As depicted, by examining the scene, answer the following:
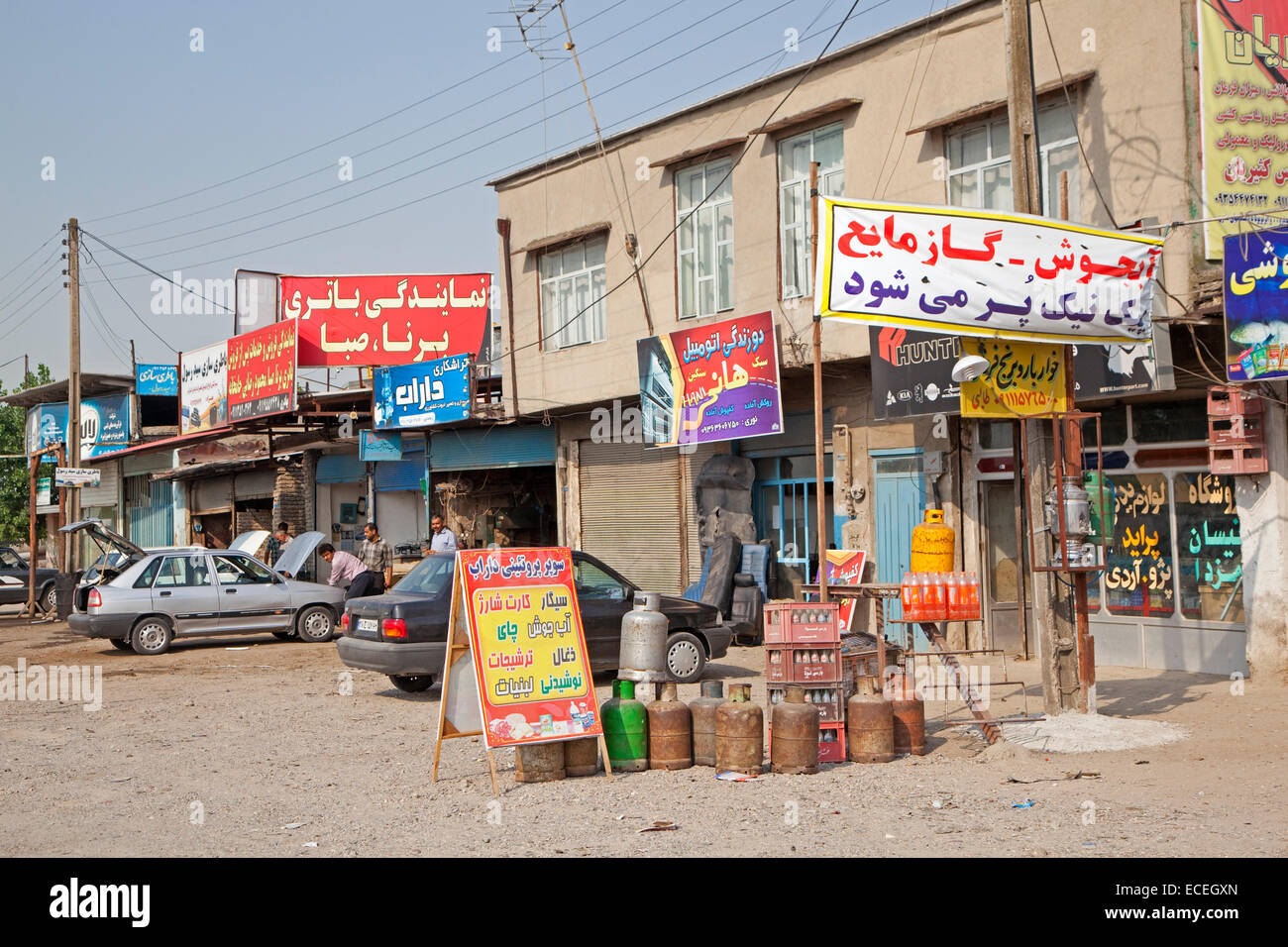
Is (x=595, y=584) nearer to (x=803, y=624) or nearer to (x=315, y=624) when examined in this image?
(x=803, y=624)

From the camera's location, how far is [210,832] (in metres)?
7.05

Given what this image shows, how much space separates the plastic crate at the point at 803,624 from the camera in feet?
28.7

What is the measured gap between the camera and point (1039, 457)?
9898 mm

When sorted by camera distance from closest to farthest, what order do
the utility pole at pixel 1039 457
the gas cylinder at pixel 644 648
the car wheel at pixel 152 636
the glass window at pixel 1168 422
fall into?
the gas cylinder at pixel 644 648, the utility pole at pixel 1039 457, the glass window at pixel 1168 422, the car wheel at pixel 152 636

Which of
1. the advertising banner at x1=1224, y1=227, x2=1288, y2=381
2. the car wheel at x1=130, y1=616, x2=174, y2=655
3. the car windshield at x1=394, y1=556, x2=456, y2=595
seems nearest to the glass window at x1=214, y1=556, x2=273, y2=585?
the car wheel at x1=130, y1=616, x2=174, y2=655

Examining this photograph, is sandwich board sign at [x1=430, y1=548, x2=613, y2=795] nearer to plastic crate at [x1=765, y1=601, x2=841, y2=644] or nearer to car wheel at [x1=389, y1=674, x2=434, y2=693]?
plastic crate at [x1=765, y1=601, x2=841, y2=644]

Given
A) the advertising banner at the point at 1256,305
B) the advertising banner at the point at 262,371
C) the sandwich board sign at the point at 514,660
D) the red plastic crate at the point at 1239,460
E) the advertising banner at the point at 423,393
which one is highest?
the advertising banner at the point at 262,371

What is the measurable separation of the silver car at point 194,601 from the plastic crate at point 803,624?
38.5ft

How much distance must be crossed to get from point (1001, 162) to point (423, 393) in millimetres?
12614

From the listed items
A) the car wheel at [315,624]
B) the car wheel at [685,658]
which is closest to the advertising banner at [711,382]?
the car wheel at [685,658]

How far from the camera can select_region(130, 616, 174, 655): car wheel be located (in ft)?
57.4

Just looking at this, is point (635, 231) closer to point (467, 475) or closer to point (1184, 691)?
point (467, 475)

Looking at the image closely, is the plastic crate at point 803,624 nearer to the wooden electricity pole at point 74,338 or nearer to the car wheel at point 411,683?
the car wheel at point 411,683

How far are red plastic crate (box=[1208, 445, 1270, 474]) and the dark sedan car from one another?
531cm
